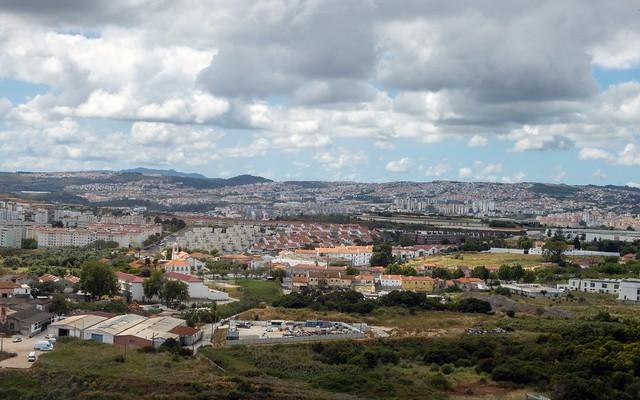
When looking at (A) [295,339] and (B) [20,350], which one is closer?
(B) [20,350]

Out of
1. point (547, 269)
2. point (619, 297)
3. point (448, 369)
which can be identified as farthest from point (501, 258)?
point (448, 369)

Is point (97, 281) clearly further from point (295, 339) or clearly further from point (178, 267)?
point (295, 339)

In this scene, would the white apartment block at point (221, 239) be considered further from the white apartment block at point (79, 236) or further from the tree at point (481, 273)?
the tree at point (481, 273)

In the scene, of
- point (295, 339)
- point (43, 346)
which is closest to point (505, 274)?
point (295, 339)

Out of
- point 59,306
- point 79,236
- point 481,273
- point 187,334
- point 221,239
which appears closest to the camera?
point 187,334

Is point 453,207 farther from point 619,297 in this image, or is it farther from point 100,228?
point 619,297
